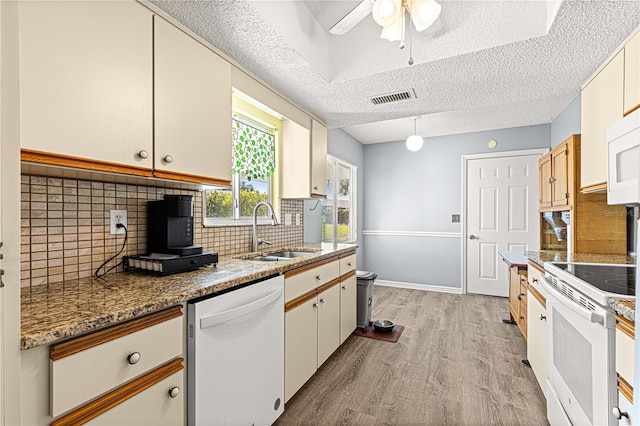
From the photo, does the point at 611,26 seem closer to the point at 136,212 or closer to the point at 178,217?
the point at 178,217

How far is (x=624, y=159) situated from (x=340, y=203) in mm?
3281

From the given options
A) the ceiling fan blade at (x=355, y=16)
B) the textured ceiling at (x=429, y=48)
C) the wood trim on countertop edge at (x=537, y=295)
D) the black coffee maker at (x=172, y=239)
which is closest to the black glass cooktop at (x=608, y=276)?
the wood trim on countertop edge at (x=537, y=295)

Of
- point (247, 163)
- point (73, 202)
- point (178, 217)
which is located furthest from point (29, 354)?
point (247, 163)

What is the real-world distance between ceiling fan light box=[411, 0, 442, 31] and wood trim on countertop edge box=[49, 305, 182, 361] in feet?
5.51

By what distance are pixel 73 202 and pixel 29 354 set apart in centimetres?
82

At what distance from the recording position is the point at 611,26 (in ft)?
5.03

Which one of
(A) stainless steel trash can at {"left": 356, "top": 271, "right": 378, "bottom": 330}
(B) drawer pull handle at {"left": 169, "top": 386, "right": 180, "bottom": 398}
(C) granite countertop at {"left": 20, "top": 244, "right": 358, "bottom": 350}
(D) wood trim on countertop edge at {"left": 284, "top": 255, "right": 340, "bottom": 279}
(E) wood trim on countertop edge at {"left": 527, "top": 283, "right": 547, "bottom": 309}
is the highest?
(C) granite countertop at {"left": 20, "top": 244, "right": 358, "bottom": 350}

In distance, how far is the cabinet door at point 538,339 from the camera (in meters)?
1.89

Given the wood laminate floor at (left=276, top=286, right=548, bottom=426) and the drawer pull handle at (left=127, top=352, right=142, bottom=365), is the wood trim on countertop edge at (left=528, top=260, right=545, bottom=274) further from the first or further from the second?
the drawer pull handle at (left=127, top=352, right=142, bottom=365)

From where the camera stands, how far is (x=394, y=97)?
2494 millimetres

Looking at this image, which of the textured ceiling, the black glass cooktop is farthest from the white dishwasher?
the black glass cooktop

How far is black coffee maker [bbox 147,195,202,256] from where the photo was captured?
1579mm

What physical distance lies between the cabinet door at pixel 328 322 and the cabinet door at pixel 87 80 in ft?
5.09

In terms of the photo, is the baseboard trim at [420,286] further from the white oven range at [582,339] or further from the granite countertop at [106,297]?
the granite countertop at [106,297]
